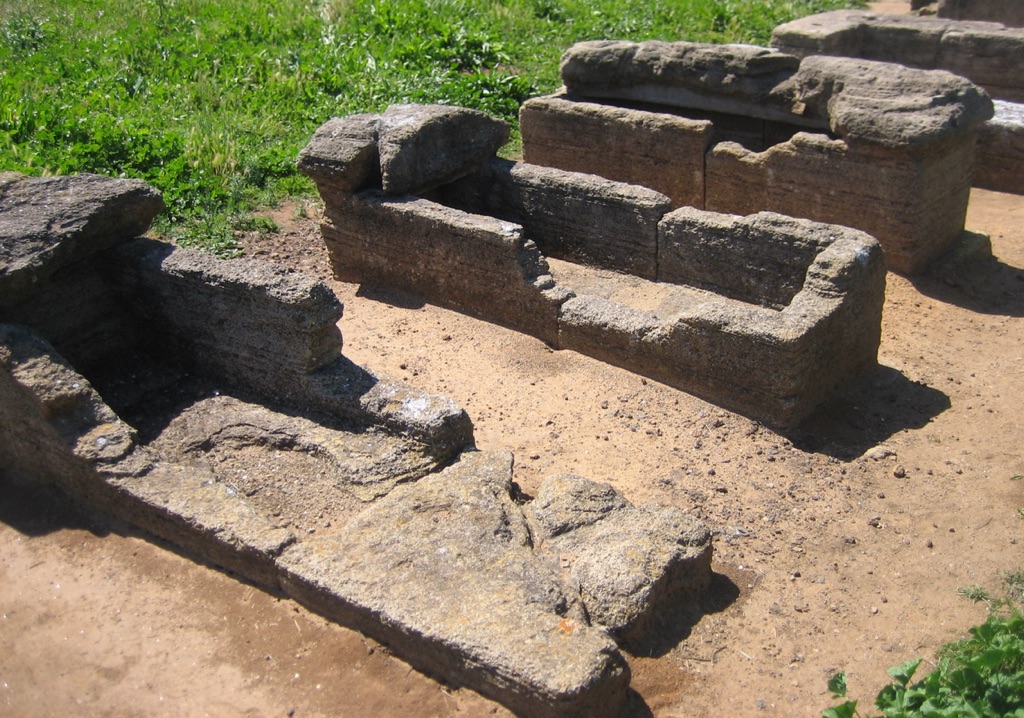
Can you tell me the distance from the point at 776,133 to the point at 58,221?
5925mm

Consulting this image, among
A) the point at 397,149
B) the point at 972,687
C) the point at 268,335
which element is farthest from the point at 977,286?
the point at 268,335

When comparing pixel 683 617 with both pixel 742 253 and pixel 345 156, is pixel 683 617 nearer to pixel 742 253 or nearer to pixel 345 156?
pixel 742 253

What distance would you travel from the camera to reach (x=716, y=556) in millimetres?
5105

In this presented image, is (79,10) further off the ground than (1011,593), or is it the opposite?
(79,10)

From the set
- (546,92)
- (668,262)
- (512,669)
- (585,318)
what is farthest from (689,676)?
(546,92)

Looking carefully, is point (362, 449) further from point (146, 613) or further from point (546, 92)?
point (546, 92)

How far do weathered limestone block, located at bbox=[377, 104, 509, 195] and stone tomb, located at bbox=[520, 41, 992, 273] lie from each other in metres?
1.36

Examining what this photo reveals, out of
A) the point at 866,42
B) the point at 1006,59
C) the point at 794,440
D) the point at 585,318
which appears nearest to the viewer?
the point at 794,440

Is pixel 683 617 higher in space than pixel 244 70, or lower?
lower

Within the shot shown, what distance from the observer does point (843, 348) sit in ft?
20.6

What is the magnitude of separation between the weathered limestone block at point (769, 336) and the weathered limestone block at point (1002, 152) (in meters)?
4.20

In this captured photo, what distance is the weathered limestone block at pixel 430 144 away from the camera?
24.6ft

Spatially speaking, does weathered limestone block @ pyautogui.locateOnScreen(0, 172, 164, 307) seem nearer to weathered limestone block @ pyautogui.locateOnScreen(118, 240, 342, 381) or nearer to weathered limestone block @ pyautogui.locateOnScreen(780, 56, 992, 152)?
weathered limestone block @ pyautogui.locateOnScreen(118, 240, 342, 381)

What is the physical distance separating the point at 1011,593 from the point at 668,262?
3.47 m
